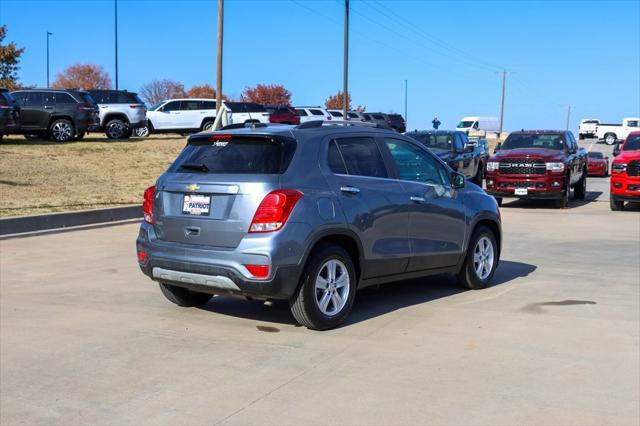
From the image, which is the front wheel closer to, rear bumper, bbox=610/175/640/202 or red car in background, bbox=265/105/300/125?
red car in background, bbox=265/105/300/125

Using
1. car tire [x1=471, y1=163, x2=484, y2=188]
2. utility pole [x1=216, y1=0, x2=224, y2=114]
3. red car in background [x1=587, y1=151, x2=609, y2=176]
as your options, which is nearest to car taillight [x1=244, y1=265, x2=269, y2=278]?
car tire [x1=471, y1=163, x2=484, y2=188]

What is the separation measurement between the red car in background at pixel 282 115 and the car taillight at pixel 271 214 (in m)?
28.9

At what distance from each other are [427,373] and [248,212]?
1.89 metres

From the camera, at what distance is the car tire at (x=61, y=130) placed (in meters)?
24.2

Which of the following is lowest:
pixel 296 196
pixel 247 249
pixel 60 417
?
pixel 60 417

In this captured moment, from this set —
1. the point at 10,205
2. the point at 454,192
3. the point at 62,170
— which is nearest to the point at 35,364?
the point at 454,192

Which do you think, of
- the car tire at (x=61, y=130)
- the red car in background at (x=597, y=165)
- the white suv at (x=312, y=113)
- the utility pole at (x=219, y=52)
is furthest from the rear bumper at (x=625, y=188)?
the white suv at (x=312, y=113)

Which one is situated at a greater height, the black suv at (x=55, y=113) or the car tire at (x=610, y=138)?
the car tire at (x=610, y=138)

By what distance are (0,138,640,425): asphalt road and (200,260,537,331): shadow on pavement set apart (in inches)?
1.2

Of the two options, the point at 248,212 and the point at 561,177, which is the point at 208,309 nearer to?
the point at 248,212

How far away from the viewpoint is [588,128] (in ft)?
224

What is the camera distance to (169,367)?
5477mm

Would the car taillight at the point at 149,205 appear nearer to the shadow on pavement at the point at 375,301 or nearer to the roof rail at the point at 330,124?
the shadow on pavement at the point at 375,301

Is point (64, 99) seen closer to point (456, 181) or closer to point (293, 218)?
point (456, 181)
